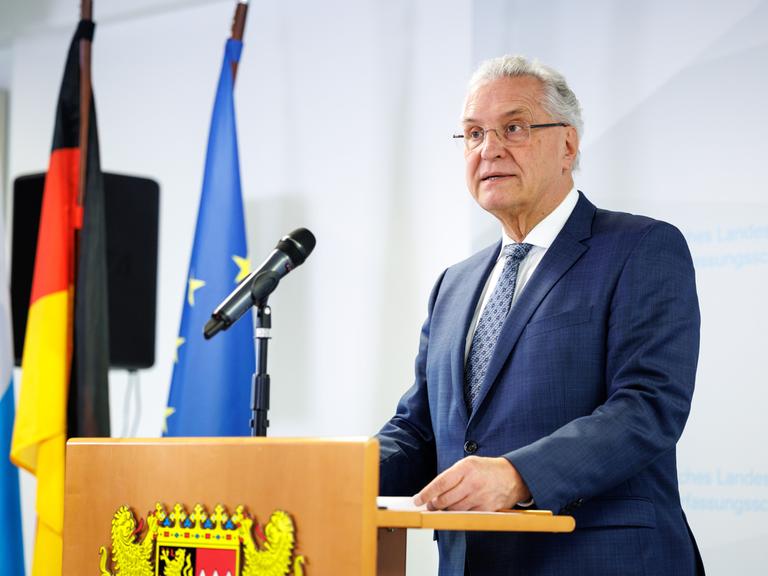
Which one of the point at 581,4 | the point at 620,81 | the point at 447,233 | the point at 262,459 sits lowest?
the point at 262,459

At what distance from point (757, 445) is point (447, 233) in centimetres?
146

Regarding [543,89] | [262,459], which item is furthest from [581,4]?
[262,459]

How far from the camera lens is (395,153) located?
13.8 feet

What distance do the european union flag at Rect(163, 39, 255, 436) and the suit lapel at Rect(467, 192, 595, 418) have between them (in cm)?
195

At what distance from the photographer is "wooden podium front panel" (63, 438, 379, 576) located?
1406 millimetres

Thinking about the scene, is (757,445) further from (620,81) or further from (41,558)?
(41,558)

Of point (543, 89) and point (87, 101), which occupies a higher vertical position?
point (87, 101)

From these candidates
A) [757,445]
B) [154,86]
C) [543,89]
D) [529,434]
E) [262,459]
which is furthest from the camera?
[154,86]

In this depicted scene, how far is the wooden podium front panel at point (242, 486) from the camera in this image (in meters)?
1.41

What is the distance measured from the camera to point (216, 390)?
3.88 meters

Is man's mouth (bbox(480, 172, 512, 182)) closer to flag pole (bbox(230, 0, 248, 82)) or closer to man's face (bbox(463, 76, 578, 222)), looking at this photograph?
man's face (bbox(463, 76, 578, 222))

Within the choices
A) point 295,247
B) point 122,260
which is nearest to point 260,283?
point 295,247

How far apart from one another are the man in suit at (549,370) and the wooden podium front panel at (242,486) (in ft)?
0.70

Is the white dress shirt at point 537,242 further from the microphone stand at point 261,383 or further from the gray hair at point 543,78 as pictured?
the microphone stand at point 261,383
